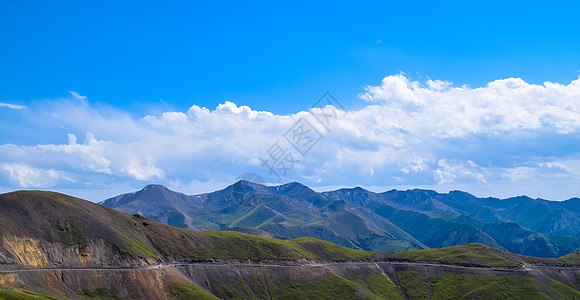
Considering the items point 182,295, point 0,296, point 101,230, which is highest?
point 101,230

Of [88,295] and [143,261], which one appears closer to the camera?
[88,295]

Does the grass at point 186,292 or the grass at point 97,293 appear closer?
the grass at point 97,293

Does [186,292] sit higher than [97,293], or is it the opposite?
[97,293]

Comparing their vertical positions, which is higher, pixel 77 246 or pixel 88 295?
pixel 77 246

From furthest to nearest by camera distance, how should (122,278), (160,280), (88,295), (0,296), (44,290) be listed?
(160,280), (122,278), (88,295), (44,290), (0,296)

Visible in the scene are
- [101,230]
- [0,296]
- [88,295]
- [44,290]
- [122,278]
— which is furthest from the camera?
[101,230]

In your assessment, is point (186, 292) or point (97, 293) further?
point (186, 292)

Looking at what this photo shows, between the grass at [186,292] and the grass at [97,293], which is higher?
the grass at [97,293]

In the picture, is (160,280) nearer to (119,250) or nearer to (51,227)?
(119,250)

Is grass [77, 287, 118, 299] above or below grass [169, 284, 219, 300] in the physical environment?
above

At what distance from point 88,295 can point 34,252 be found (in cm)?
2883

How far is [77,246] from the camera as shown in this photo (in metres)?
182

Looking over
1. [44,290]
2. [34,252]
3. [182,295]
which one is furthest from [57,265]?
[182,295]

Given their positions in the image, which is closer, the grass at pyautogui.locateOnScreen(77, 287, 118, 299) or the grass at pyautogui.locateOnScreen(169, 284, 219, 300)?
the grass at pyautogui.locateOnScreen(77, 287, 118, 299)
